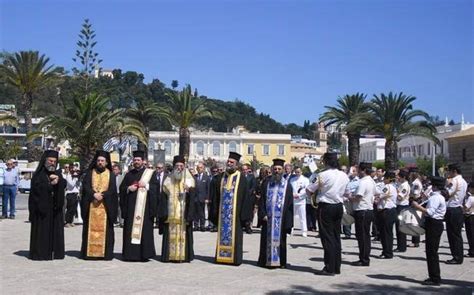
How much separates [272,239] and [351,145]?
38.8 m

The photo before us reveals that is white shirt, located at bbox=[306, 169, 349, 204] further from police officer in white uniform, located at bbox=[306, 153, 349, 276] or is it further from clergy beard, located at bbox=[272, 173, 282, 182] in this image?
clergy beard, located at bbox=[272, 173, 282, 182]

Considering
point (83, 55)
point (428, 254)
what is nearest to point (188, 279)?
point (428, 254)

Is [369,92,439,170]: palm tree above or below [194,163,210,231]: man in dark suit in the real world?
above

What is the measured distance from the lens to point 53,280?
884 cm

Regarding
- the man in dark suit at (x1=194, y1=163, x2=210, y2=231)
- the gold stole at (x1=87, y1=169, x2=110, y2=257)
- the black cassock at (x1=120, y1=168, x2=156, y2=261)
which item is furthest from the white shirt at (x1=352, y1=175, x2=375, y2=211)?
the man in dark suit at (x1=194, y1=163, x2=210, y2=231)

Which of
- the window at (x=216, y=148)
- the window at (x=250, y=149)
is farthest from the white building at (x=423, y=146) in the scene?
the window at (x=216, y=148)

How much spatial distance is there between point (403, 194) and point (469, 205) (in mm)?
1403

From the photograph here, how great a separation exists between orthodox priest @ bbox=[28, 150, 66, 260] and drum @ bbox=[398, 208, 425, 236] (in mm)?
6140

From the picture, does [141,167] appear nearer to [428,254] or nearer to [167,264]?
[167,264]

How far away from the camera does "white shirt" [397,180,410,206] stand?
540 inches

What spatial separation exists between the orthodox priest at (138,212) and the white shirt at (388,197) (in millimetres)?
4940

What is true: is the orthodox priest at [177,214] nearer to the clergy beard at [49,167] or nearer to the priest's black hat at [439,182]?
the clergy beard at [49,167]

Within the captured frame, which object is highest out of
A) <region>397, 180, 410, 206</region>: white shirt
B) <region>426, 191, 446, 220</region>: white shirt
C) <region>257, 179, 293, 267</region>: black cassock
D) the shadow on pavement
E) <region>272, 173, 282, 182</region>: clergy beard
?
<region>272, 173, 282, 182</region>: clergy beard

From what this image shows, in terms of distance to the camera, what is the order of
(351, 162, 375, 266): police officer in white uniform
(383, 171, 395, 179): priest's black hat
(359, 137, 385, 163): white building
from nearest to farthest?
(351, 162, 375, 266): police officer in white uniform → (383, 171, 395, 179): priest's black hat → (359, 137, 385, 163): white building
